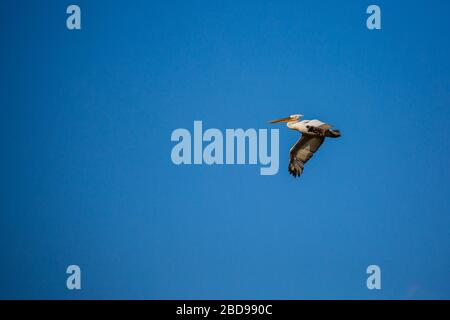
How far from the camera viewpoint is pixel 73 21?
42.4ft

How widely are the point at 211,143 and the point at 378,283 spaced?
3569mm

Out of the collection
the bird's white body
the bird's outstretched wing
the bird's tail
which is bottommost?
the bird's outstretched wing

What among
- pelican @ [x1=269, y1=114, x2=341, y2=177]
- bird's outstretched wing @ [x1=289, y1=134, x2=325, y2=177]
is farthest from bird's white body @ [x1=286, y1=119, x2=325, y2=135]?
bird's outstretched wing @ [x1=289, y1=134, x2=325, y2=177]

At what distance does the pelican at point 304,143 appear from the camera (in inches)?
453

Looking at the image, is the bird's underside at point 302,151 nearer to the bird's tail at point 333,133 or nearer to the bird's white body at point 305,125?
the bird's white body at point 305,125

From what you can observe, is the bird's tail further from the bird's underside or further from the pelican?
the bird's underside

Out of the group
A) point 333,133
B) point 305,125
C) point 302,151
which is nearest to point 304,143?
point 302,151

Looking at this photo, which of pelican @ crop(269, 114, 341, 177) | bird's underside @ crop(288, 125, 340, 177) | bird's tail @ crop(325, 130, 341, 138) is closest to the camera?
bird's tail @ crop(325, 130, 341, 138)

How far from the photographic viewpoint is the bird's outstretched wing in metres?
11.7
